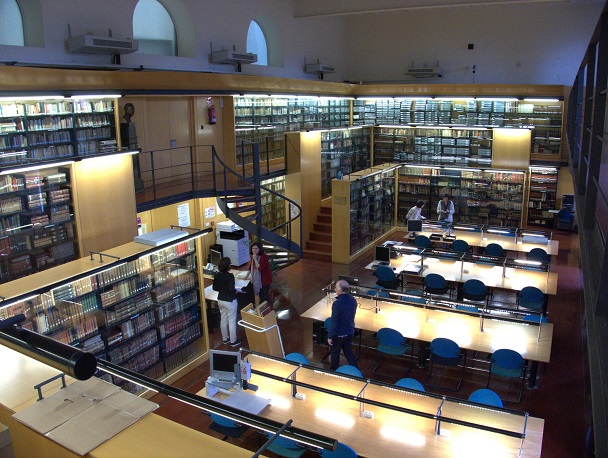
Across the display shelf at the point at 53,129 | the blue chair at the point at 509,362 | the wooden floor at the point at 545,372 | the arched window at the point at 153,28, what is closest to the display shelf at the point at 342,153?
the wooden floor at the point at 545,372

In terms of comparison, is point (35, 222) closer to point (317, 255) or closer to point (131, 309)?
point (131, 309)

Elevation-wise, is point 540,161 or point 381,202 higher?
point 540,161

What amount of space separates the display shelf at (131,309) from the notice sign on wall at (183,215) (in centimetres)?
457

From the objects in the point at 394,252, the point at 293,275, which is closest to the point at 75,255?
the point at 293,275

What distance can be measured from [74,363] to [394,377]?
21.4ft

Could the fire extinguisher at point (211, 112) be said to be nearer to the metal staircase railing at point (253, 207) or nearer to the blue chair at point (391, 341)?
the metal staircase railing at point (253, 207)

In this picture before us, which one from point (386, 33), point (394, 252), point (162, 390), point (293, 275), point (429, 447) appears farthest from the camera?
point (386, 33)

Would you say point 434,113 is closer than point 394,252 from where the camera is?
No

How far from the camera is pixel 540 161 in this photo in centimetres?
1606

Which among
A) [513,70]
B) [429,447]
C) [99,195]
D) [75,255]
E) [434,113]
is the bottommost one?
[429,447]

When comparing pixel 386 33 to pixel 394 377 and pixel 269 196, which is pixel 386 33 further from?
pixel 394 377

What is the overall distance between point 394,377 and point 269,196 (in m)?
7.78

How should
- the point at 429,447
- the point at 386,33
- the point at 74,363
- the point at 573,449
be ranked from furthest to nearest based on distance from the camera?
the point at 386,33, the point at 573,449, the point at 429,447, the point at 74,363

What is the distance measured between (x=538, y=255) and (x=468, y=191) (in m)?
5.33
